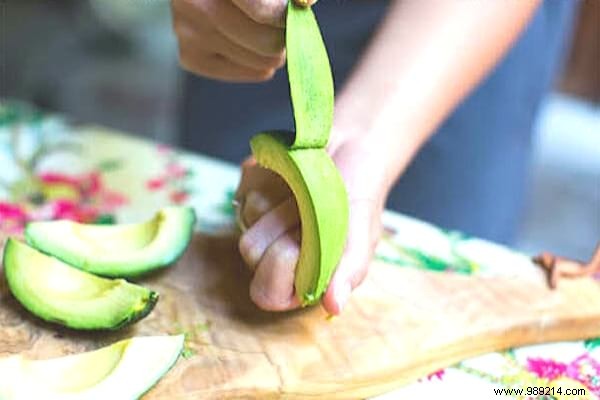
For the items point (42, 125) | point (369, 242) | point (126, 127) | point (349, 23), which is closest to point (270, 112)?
point (349, 23)

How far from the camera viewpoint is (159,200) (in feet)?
2.76

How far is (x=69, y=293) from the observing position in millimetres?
612

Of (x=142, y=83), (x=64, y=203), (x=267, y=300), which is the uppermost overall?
(x=267, y=300)

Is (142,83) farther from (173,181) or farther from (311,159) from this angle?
(311,159)

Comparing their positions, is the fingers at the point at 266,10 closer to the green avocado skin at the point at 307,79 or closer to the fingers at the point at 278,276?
the green avocado skin at the point at 307,79

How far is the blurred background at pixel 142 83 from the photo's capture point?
2.14m

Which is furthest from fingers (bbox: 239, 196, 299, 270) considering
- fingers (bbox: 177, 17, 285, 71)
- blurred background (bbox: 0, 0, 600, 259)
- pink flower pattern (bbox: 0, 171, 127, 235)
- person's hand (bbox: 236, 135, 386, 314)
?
blurred background (bbox: 0, 0, 600, 259)

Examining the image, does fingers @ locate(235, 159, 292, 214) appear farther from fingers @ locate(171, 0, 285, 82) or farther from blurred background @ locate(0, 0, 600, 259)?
blurred background @ locate(0, 0, 600, 259)

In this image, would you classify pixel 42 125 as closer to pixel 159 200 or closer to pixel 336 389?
pixel 159 200

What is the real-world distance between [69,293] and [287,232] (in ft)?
0.49

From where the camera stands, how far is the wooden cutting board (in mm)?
574

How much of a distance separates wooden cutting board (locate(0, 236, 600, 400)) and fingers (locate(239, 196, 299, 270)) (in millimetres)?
44

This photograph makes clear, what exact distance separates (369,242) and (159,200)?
27 cm

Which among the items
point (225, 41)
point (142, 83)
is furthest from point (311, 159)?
point (142, 83)
